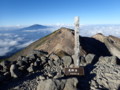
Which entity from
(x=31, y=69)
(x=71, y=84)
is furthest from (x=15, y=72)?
(x=71, y=84)

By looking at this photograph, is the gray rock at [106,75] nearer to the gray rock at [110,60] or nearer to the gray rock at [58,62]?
the gray rock at [110,60]

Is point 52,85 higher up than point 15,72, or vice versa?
point 52,85

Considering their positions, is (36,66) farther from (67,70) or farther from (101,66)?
(101,66)

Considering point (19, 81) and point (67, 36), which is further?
point (67, 36)

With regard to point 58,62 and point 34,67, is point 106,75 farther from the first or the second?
point 34,67

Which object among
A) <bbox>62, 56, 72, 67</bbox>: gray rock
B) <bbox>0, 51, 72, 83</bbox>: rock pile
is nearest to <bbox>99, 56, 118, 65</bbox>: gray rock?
<bbox>62, 56, 72, 67</bbox>: gray rock

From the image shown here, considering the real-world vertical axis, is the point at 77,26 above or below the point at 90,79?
above

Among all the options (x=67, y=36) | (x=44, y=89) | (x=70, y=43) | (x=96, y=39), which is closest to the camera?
(x=44, y=89)

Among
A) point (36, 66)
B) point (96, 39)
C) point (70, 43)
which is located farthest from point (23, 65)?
point (96, 39)

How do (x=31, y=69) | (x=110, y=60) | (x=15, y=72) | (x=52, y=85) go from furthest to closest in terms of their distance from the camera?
1. (x=110, y=60)
2. (x=31, y=69)
3. (x=15, y=72)
4. (x=52, y=85)

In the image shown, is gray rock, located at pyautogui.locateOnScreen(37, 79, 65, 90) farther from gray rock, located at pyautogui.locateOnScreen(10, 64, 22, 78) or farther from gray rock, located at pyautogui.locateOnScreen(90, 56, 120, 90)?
gray rock, located at pyautogui.locateOnScreen(10, 64, 22, 78)

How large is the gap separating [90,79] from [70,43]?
26233 mm

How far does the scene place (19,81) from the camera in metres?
23.3

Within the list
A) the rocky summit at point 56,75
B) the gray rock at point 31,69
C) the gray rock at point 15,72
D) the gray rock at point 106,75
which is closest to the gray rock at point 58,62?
the rocky summit at point 56,75
